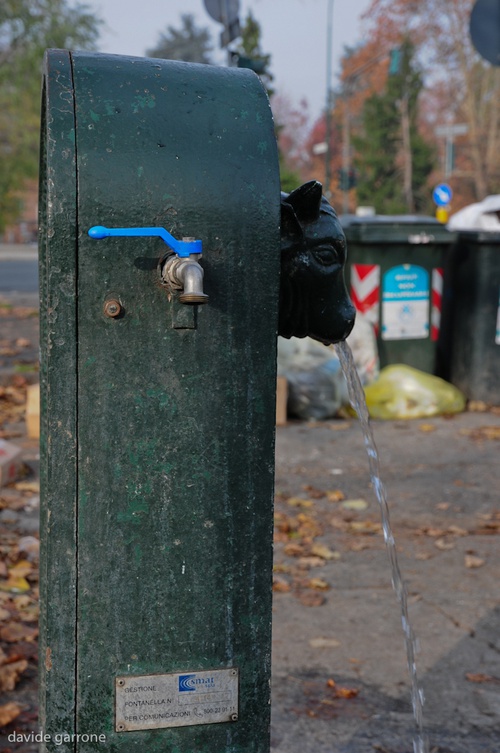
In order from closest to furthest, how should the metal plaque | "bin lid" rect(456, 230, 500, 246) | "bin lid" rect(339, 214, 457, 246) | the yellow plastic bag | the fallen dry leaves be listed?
1. the metal plaque
2. the fallen dry leaves
3. the yellow plastic bag
4. "bin lid" rect(456, 230, 500, 246)
5. "bin lid" rect(339, 214, 457, 246)

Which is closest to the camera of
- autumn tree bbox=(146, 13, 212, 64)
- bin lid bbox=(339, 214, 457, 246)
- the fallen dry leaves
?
the fallen dry leaves

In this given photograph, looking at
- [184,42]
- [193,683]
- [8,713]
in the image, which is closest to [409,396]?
[8,713]

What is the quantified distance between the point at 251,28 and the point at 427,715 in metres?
21.1

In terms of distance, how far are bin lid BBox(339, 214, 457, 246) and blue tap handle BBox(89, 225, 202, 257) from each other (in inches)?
270

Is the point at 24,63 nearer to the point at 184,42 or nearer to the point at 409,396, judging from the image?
the point at 409,396

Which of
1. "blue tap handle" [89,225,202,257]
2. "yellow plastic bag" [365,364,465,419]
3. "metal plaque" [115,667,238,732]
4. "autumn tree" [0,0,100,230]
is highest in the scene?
"autumn tree" [0,0,100,230]

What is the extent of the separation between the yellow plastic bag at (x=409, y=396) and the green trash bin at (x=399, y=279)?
1.36 feet

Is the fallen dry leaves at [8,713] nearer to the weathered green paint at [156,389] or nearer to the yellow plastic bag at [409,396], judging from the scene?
the weathered green paint at [156,389]

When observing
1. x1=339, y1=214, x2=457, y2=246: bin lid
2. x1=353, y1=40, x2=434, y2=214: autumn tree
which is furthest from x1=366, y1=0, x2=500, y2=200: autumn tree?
x1=339, y1=214, x2=457, y2=246: bin lid

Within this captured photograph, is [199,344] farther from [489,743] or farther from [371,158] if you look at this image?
[371,158]

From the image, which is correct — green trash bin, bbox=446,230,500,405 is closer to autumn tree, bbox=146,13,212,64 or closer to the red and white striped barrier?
the red and white striped barrier

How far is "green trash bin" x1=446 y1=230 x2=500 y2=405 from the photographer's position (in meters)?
7.95

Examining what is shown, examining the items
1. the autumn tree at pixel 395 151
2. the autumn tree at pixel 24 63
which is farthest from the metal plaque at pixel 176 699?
the autumn tree at pixel 395 151

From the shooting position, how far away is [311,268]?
5.98ft
